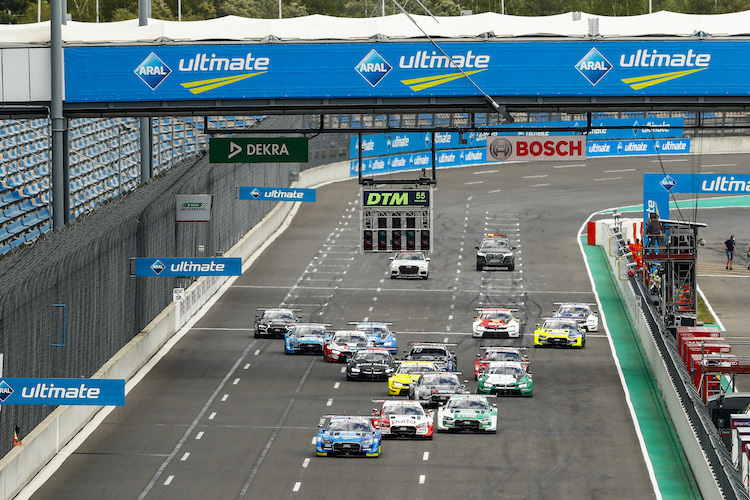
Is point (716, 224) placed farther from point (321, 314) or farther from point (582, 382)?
point (582, 382)

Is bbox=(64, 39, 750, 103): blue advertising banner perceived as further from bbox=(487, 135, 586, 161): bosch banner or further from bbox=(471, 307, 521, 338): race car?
bbox=(471, 307, 521, 338): race car

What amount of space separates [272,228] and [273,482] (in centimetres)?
4799

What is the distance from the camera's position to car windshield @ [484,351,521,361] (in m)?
53.2

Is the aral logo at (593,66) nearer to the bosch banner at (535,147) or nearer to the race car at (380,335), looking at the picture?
the bosch banner at (535,147)

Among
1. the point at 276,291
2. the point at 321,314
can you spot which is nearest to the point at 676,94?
the point at 321,314

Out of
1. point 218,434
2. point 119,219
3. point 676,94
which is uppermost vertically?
point 676,94

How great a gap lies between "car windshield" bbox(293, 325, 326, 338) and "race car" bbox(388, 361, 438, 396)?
7136mm

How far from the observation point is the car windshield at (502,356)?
5325 cm

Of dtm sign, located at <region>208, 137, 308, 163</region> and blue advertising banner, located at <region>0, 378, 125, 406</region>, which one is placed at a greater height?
dtm sign, located at <region>208, 137, 308, 163</region>

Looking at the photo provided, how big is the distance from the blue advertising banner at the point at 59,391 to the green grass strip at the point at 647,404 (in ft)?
48.8

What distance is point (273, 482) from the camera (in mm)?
39469

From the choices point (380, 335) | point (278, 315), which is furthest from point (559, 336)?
point (278, 315)

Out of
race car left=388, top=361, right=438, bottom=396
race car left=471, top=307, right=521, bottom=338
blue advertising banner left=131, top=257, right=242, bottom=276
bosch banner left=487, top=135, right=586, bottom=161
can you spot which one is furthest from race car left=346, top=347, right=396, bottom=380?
bosch banner left=487, top=135, right=586, bottom=161

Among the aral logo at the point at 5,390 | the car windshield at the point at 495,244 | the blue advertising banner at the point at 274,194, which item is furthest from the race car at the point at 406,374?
the car windshield at the point at 495,244
